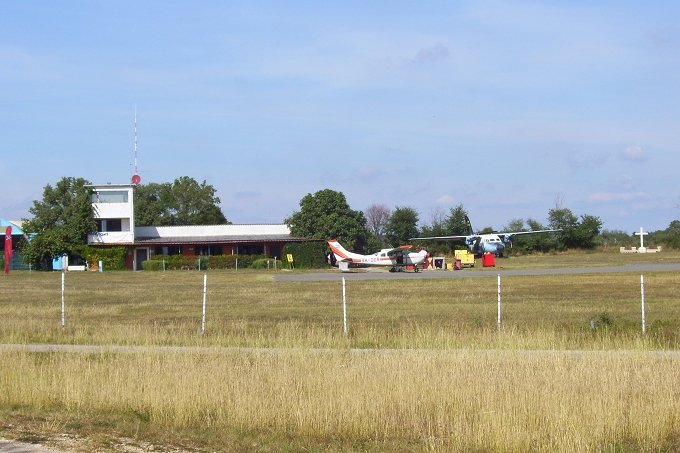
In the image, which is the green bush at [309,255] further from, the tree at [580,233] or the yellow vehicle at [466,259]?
the tree at [580,233]

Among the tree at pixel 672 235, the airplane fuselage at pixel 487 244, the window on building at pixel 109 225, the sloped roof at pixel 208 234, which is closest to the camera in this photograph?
the airplane fuselage at pixel 487 244

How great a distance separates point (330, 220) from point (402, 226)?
16.4 metres

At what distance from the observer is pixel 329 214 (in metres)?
107

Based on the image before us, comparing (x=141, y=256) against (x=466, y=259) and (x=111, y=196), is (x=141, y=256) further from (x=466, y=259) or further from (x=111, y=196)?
(x=466, y=259)

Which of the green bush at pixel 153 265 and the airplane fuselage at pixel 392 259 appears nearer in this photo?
Result: the airplane fuselage at pixel 392 259

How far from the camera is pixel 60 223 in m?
89.3

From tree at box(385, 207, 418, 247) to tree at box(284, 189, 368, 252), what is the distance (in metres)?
10.6

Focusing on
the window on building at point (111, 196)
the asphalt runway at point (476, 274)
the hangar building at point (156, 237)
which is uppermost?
the window on building at point (111, 196)

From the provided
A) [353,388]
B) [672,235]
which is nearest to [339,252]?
[353,388]

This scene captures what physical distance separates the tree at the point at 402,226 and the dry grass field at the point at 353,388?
94.0m

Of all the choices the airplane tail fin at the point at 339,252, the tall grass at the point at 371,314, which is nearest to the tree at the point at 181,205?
the airplane tail fin at the point at 339,252

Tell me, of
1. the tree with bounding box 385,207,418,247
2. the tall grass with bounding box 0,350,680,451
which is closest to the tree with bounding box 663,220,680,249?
the tree with bounding box 385,207,418,247

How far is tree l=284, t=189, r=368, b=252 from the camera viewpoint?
104m

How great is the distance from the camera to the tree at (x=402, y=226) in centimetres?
11838
